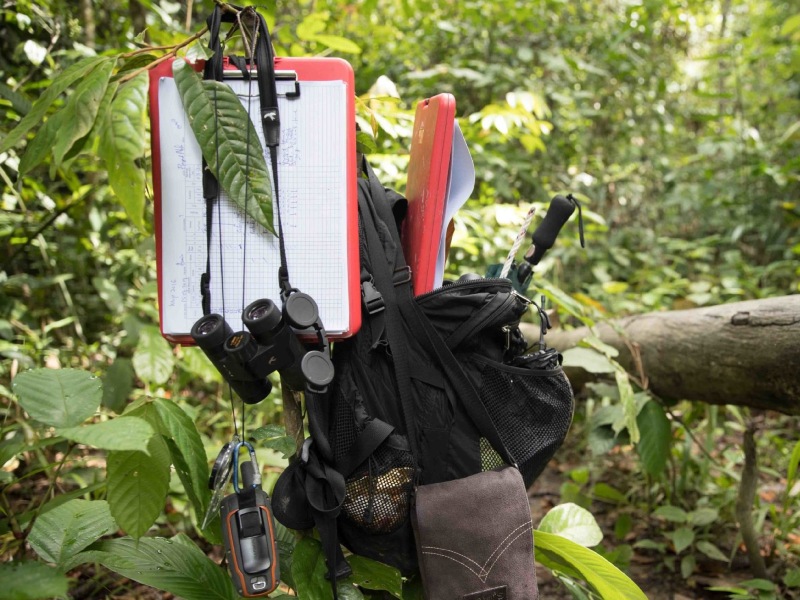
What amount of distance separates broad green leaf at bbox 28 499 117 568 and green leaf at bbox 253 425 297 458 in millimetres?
347

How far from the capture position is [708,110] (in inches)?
226

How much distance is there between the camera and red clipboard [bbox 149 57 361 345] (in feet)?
3.80

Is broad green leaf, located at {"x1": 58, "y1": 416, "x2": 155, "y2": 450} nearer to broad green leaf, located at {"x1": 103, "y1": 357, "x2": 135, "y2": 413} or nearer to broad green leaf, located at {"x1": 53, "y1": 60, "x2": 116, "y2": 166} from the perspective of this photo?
broad green leaf, located at {"x1": 53, "y1": 60, "x2": 116, "y2": 166}

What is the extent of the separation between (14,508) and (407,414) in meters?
1.97

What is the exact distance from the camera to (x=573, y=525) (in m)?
1.70

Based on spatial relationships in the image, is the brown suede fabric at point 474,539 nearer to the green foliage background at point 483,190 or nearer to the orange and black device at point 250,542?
the orange and black device at point 250,542

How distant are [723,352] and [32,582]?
6.44 ft

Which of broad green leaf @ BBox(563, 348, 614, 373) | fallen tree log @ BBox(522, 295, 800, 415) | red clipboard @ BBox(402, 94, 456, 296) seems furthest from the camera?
broad green leaf @ BBox(563, 348, 614, 373)

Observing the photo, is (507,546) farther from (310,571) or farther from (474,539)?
(310,571)

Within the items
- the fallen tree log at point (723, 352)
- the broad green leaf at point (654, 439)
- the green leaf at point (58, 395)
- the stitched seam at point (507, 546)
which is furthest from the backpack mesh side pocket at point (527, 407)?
the broad green leaf at point (654, 439)

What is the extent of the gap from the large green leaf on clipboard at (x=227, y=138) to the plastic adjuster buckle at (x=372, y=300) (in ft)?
0.77

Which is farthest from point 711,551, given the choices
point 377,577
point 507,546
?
point 377,577

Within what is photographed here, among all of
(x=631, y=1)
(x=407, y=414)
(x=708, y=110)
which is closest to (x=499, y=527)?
(x=407, y=414)

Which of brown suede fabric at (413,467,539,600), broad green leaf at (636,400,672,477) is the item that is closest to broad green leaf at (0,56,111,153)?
brown suede fabric at (413,467,539,600)
